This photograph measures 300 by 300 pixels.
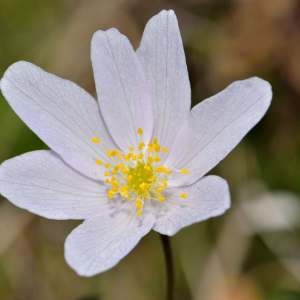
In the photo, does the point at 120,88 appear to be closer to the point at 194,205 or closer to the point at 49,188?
the point at 49,188

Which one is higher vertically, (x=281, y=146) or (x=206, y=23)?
(x=206, y=23)

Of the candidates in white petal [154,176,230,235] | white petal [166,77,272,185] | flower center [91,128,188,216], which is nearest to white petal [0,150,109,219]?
flower center [91,128,188,216]

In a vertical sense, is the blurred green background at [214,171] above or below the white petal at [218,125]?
below

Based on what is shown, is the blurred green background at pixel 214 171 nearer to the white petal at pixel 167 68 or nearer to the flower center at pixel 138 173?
the flower center at pixel 138 173

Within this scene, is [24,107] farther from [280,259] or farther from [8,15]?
[8,15]

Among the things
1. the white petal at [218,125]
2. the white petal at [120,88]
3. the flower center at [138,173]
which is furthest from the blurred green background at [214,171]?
the white petal at [120,88]

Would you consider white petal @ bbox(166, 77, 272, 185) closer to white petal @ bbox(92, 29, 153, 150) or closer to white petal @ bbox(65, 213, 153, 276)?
white petal @ bbox(92, 29, 153, 150)

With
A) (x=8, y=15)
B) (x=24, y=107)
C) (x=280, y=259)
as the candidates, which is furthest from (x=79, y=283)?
(x=8, y=15)
